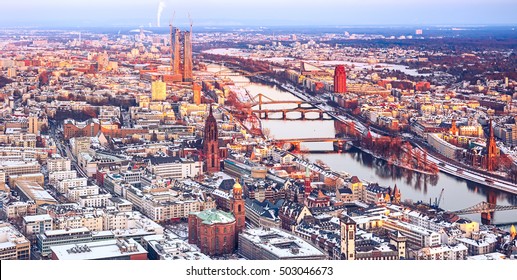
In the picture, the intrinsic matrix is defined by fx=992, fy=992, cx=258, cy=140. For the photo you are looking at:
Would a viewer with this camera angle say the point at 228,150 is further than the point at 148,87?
No

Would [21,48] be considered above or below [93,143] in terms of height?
above

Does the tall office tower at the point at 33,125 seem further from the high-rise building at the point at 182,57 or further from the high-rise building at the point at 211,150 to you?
the high-rise building at the point at 211,150

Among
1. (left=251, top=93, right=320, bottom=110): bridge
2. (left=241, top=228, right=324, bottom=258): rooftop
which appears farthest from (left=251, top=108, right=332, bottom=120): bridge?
(left=241, top=228, right=324, bottom=258): rooftop

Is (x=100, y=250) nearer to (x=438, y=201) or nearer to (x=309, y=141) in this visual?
(x=438, y=201)

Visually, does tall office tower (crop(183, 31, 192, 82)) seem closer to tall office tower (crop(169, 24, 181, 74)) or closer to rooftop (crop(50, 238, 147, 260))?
tall office tower (crop(169, 24, 181, 74))
